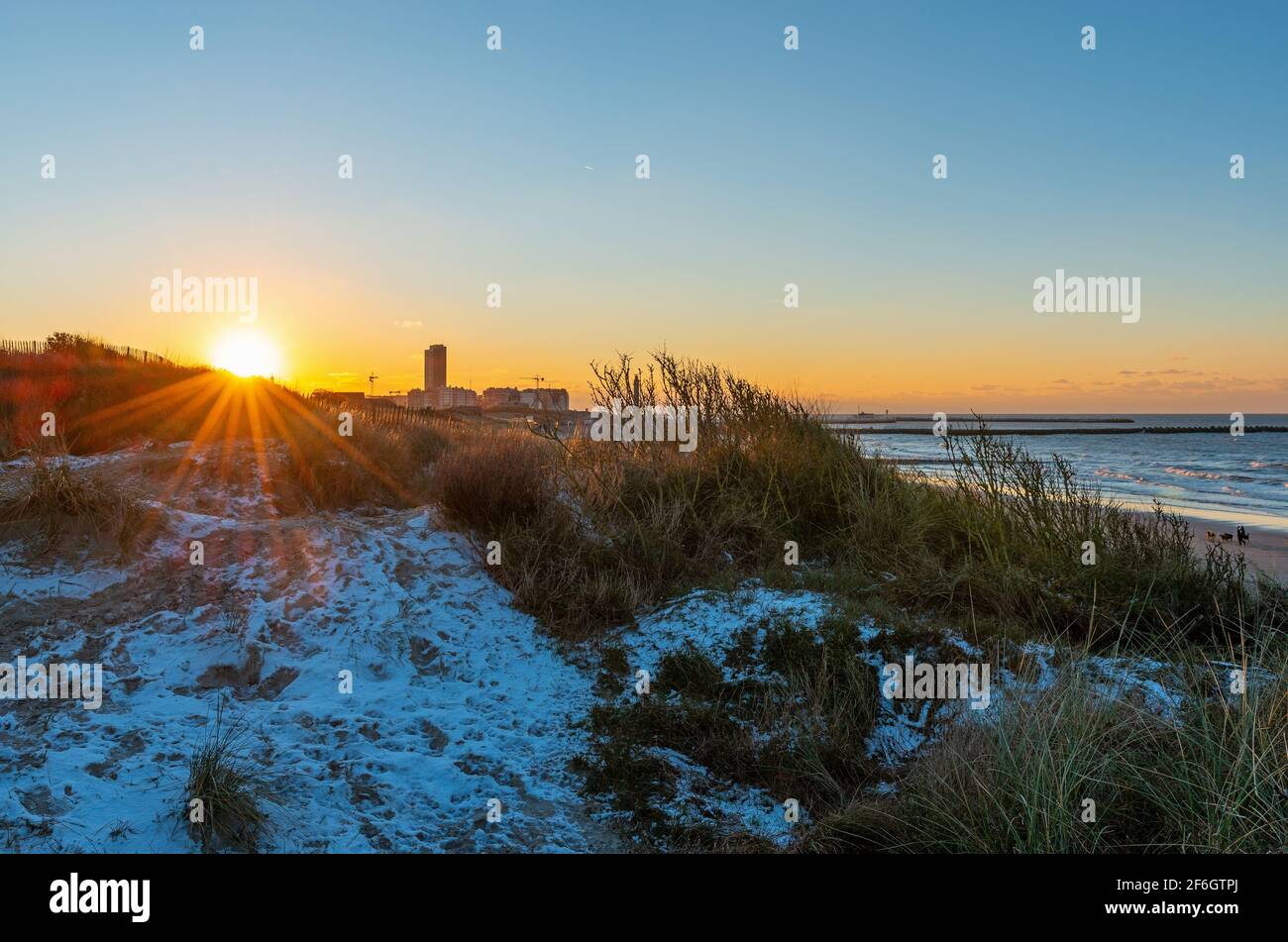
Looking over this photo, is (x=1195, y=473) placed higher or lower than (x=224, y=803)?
higher

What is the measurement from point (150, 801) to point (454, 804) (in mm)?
1529

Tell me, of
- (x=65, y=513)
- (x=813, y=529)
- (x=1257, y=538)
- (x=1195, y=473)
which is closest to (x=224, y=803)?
(x=65, y=513)

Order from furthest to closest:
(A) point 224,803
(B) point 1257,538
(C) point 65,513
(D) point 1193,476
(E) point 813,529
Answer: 1. (D) point 1193,476
2. (B) point 1257,538
3. (E) point 813,529
4. (C) point 65,513
5. (A) point 224,803

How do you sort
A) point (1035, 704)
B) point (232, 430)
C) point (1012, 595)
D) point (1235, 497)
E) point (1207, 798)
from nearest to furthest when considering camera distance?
point (1207, 798) → point (1035, 704) → point (1012, 595) → point (232, 430) → point (1235, 497)

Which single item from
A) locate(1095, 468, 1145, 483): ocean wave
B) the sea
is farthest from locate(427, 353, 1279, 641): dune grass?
locate(1095, 468, 1145, 483): ocean wave

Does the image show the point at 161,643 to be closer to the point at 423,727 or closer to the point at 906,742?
the point at 423,727

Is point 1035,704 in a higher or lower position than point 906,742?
higher

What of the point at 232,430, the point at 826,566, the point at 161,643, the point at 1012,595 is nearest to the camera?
the point at 161,643

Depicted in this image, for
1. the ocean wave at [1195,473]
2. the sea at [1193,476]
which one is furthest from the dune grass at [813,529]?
the ocean wave at [1195,473]

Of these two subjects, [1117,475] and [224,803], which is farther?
[1117,475]

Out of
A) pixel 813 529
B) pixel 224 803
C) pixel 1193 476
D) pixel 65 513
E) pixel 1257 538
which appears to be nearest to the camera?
pixel 224 803

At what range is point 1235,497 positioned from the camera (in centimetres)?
2448

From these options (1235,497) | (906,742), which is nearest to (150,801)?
(906,742)

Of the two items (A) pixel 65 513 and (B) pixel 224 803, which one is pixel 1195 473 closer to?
(A) pixel 65 513
